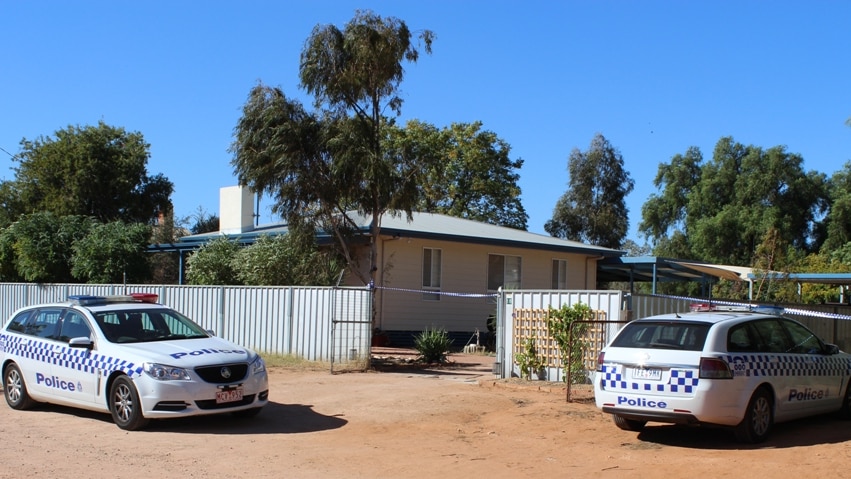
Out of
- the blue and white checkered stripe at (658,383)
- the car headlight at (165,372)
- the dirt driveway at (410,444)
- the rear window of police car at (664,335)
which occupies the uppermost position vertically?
the rear window of police car at (664,335)

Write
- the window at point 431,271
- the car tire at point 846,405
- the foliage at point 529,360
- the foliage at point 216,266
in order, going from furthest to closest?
the window at point 431,271 < the foliage at point 216,266 < the foliage at point 529,360 < the car tire at point 846,405

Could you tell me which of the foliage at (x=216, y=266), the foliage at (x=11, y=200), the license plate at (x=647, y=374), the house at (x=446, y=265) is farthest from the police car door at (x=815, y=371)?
the foliage at (x=11, y=200)

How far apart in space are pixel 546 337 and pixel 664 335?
191 inches

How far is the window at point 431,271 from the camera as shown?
24.1 metres

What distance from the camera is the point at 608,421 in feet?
35.7

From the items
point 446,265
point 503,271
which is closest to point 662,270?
point 503,271

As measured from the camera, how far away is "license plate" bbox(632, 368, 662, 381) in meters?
9.15

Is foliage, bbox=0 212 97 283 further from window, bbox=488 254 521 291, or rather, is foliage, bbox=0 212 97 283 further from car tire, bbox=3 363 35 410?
car tire, bbox=3 363 35 410

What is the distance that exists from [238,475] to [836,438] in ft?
21.7

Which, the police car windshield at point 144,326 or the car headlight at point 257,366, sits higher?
the police car windshield at point 144,326

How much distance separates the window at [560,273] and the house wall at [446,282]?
0.30 m

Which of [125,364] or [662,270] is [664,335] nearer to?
[125,364]

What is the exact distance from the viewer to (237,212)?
2861cm

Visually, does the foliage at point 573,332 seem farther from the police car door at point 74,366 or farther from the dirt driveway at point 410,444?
the police car door at point 74,366
